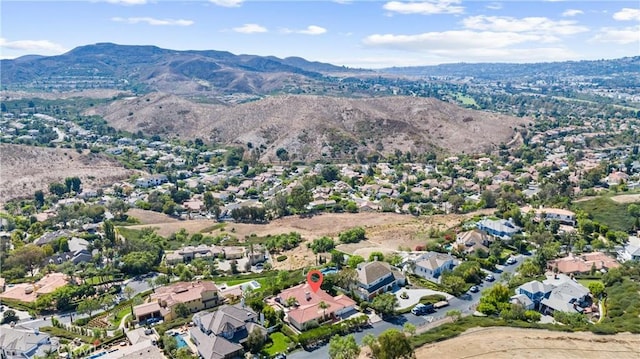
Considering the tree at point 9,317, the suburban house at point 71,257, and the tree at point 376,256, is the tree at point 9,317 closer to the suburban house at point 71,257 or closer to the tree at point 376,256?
the suburban house at point 71,257

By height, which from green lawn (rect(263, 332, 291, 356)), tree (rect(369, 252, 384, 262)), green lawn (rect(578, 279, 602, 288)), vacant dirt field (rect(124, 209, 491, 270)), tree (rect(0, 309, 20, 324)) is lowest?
vacant dirt field (rect(124, 209, 491, 270))

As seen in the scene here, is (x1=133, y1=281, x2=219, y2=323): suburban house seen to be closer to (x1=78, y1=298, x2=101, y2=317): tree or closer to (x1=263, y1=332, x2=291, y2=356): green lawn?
(x1=78, y1=298, x2=101, y2=317): tree

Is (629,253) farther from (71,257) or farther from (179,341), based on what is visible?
(71,257)

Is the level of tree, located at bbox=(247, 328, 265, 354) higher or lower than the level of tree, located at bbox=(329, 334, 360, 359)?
lower

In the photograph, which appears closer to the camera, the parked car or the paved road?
the paved road

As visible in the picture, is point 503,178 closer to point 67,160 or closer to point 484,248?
point 484,248

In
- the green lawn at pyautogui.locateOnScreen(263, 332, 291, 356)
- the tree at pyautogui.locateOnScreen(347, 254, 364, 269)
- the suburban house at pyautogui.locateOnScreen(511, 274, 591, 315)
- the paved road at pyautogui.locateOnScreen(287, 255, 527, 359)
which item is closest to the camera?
the paved road at pyautogui.locateOnScreen(287, 255, 527, 359)

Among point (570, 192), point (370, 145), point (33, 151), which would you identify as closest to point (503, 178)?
point (570, 192)

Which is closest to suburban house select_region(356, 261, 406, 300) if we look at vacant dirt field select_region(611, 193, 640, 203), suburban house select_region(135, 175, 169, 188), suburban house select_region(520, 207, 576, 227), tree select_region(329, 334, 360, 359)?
tree select_region(329, 334, 360, 359)
